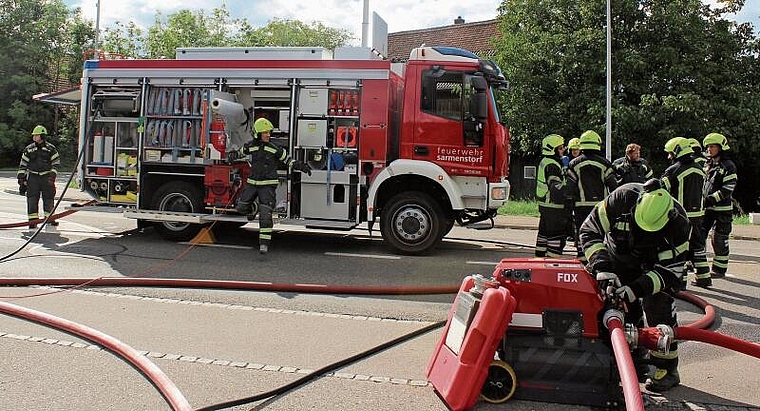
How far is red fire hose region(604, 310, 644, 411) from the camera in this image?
2.80 meters

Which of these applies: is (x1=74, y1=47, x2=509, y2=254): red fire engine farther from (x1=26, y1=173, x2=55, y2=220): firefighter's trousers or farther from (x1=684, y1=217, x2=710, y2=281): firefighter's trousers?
(x1=684, y1=217, x2=710, y2=281): firefighter's trousers

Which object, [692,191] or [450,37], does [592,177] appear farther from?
[450,37]

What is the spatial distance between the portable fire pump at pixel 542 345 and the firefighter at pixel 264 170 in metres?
5.61

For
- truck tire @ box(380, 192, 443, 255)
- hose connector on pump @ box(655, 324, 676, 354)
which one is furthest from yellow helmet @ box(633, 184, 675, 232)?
truck tire @ box(380, 192, 443, 255)

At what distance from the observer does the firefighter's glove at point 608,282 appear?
3809mm

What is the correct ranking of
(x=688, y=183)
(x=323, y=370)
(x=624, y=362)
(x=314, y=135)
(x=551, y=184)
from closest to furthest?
(x=624, y=362) < (x=323, y=370) < (x=688, y=183) < (x=551, y=184) < (x=314, y=135)

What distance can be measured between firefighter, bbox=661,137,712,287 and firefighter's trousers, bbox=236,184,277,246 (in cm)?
525

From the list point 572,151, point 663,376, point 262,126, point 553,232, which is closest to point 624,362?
point 663,376

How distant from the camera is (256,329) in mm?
5547

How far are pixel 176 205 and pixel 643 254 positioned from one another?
8038mm

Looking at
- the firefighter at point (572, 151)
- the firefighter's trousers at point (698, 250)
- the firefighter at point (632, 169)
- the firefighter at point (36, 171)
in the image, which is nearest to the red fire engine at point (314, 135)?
the firefighter at point (572, 151)

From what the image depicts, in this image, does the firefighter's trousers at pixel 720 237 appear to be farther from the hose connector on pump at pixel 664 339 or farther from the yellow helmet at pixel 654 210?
the hose connector on pump at pixel 664 339

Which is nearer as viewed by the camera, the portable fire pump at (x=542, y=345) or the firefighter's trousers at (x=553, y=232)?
the portable fire pump at (x=542, y=345)

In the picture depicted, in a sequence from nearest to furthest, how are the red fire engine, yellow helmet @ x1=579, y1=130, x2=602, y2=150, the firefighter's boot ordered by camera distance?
the firefighter's boot
yellow helmet @ x1=579, y1=130, x2=602, y2=150
the red fire engine
